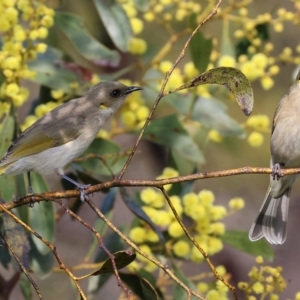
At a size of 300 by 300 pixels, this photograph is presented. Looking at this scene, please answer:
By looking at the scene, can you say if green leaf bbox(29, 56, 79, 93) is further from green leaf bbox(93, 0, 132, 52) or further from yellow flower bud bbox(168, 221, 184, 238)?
yellow flower bud bbox(168, 221, 184, 238)

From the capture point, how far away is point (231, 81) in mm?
1810

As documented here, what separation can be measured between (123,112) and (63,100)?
25 cm

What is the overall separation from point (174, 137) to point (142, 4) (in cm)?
58

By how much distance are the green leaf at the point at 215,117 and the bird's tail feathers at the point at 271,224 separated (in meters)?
0.38

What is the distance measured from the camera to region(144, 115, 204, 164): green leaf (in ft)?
9.63

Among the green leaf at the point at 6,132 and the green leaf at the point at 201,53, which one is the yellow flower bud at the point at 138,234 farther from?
the green leaf at the point at 201,53

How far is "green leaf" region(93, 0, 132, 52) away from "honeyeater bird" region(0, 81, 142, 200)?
7.5 inches

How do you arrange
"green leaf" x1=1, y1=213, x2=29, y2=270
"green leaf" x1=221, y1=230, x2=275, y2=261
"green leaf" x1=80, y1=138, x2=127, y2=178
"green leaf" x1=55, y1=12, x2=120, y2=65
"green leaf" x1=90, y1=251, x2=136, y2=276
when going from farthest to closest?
"green leaf" x1=55, y1=12, x2=120, y2=65 → "green leaf" x1=221, y1=230, x2=275, y2=261 → "green leaf" x1=80, y1=138, x2=127, y2=178 → "green leaf" x1=1, y1=213, x2=29, y2=270 → "green leaf" x1=90, y1=251, x2=136, y2=276

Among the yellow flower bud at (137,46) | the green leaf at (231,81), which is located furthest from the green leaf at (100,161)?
the green leaf at (231,81)

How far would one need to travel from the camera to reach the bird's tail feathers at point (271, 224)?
2920mm

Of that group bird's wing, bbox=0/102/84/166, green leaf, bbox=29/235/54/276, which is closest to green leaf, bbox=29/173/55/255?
green leaf, bbox=29/235/54/276

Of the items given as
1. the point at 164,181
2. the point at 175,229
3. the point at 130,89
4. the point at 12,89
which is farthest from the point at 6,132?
the point at 164,181

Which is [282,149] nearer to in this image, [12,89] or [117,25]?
[117,25]

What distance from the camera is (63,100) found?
2926mm
